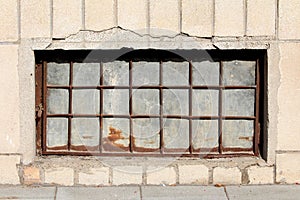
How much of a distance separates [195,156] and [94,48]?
1.22 m

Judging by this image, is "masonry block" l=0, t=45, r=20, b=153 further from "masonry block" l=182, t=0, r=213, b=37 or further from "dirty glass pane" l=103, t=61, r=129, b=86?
"masonry block" l=182, t=0, r=213, b=37

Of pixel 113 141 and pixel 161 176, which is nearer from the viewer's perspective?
pixel 161 176

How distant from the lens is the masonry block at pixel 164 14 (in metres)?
4.86

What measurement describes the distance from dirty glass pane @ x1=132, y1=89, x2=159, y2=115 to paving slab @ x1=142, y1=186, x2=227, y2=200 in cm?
62

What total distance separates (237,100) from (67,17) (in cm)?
154

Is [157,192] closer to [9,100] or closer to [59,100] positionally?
[59,100]

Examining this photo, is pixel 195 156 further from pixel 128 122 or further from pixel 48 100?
pixel 48 100

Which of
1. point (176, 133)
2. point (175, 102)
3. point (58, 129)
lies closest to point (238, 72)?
point (175, 102)

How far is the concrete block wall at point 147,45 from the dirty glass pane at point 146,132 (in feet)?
0.73

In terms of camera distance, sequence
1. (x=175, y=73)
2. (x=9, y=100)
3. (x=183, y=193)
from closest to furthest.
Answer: (x=183, y=193)
(x=9, y=100)
(x=175, y=73)

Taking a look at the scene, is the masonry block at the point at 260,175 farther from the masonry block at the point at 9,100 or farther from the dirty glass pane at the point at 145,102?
the masonry block at the point at 9,100

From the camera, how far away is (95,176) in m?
5.01

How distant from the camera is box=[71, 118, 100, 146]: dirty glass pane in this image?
513 centimetres

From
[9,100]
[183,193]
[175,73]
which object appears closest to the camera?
[183,193]
